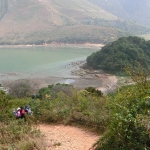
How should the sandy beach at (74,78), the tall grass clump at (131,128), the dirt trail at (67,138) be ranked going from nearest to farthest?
the tall grass clump at (131,128) < the dirt trail at (67,138) < the sandy beach at (74,78)

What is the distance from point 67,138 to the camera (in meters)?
6.48

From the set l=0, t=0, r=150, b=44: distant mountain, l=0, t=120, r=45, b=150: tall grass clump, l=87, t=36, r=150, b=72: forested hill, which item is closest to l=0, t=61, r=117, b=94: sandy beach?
l=87, t=36, r=150, b=72: forested hill

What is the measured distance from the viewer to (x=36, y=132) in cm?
589

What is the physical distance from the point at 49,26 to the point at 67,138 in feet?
357

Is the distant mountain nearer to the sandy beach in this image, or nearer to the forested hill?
the forested hill

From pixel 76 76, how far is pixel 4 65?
19.1m

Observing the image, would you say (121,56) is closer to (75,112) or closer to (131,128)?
(75,112)

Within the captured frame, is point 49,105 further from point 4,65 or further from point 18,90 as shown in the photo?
point 4,65

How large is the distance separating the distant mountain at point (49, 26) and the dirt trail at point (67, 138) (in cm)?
7583

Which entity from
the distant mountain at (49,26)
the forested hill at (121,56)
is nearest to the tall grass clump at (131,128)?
the forested hill at (121,56)

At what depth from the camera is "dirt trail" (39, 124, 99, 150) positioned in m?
5.64

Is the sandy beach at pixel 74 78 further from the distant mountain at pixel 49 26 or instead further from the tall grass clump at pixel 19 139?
the distant mountain at pixel 49 26

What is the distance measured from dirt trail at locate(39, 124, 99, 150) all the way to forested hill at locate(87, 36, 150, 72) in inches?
1272

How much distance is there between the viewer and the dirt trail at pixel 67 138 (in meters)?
5.64
